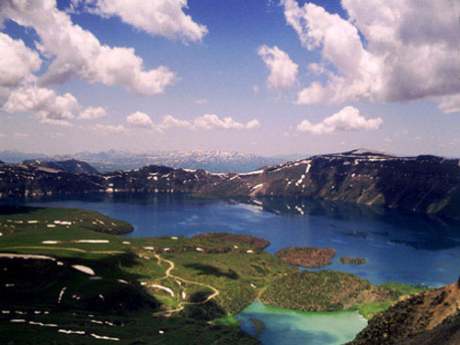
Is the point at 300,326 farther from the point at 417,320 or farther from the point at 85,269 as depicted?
the point at 85,269

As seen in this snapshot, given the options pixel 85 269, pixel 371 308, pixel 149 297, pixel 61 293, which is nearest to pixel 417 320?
pixel 371 308

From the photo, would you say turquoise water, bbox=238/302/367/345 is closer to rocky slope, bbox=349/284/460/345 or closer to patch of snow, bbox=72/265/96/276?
rocky slope, bbox=349/284/460/345

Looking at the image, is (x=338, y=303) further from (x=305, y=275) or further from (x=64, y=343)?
(x=64, y=343)

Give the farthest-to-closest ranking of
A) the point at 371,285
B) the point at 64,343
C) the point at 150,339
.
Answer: the point at 371,285 → the point at 150,339 → the point at 64,343

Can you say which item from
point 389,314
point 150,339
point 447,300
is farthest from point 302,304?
point 447,300

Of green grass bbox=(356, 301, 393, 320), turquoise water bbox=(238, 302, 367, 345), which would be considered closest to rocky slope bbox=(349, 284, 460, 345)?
turquoise water bbox=(238, 302, 367, 345)

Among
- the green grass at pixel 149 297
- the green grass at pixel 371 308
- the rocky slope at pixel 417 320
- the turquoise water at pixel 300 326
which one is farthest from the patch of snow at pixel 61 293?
the rocky slope at pixel 417 320

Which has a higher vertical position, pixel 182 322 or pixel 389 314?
pixel 389 314
